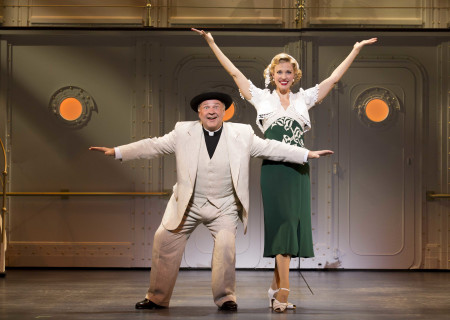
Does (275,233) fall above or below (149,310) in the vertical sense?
above

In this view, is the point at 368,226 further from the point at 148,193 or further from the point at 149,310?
the point at 149,310

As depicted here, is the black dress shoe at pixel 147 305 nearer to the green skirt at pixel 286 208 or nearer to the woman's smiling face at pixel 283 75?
the green skirt at pixel 286 208

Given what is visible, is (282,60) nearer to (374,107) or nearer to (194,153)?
(194,153)

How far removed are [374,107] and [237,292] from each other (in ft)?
8.82

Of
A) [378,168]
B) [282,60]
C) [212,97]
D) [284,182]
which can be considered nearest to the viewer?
[212,97]

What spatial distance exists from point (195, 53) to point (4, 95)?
2026 millimetres

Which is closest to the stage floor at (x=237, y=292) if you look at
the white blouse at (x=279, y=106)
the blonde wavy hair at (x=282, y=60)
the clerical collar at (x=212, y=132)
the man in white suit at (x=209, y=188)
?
the man in white suit at (x=209, y=188)

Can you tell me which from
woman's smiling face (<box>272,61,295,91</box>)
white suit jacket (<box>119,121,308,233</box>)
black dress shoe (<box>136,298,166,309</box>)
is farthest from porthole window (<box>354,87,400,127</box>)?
black dress shoe (<box>136,298,166,309</box>)

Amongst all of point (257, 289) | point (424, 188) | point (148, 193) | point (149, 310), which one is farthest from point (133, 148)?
point (424, 188)

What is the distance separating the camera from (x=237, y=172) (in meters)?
4.73

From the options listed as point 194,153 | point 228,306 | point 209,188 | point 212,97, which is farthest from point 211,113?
point 228,306

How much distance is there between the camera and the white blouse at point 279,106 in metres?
4.99

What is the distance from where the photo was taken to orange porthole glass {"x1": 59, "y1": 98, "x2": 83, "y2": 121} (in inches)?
288

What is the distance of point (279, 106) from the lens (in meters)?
5.00
